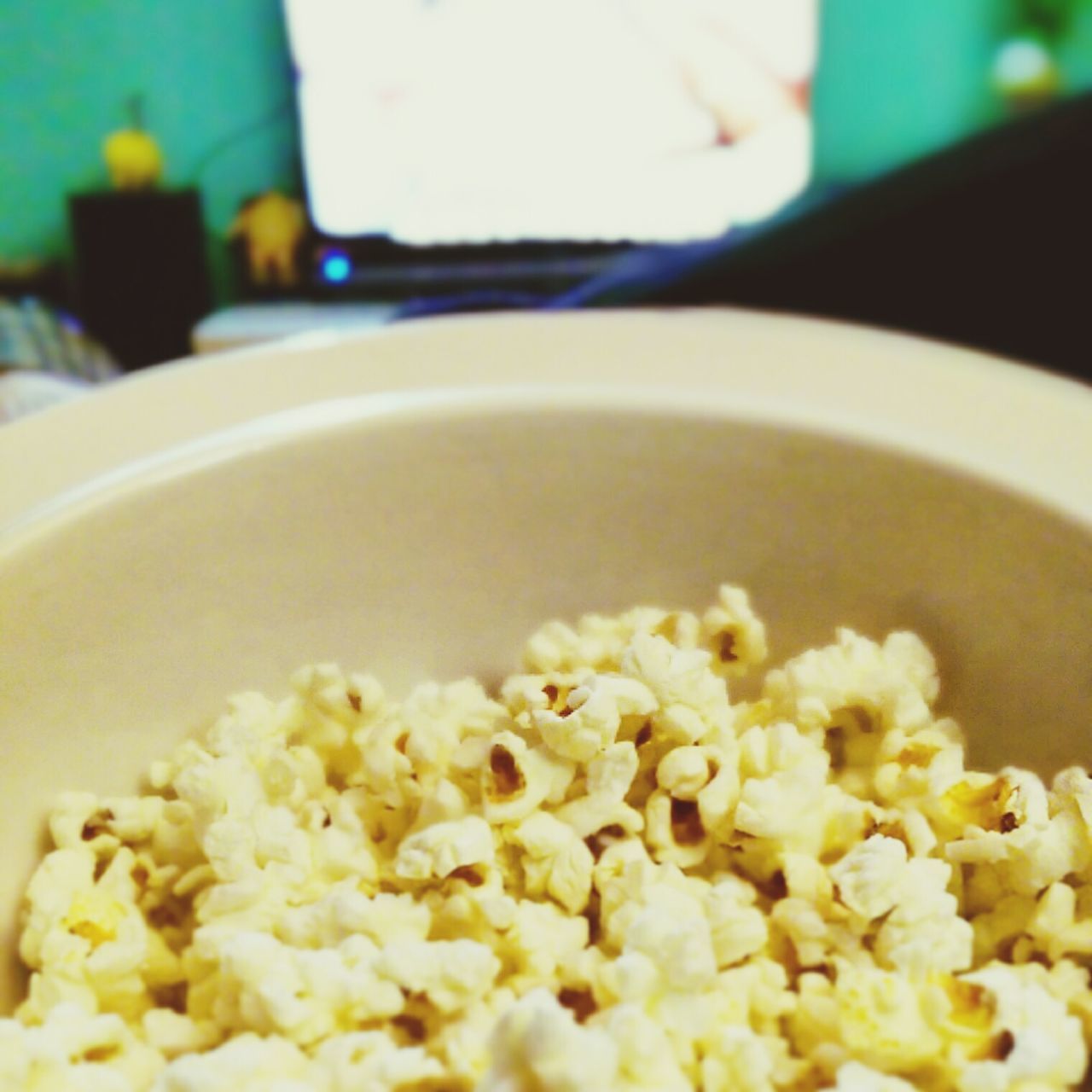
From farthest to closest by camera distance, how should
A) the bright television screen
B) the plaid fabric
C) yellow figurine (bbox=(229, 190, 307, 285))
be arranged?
yellow figurine (bbox=(229, 190, 307, 285)) < the bright television screen < the plaid fabric

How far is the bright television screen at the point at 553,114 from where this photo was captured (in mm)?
2549

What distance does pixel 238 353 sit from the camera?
63 cm

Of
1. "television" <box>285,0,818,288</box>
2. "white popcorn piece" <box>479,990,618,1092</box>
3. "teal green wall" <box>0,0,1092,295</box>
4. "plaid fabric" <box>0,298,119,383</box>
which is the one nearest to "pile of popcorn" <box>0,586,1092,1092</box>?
"white popcorn piece" <box>479,990,618,1092</box>

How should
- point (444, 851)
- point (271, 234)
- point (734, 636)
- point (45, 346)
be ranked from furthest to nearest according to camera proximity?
point (271, 234) → point (45, 346) → point (734, 636) → point (444, 851)

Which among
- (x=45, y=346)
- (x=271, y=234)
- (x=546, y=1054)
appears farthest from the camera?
(x=271, y=234)

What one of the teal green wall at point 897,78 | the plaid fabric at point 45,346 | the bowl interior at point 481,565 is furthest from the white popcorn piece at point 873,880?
the teal green wall at point 897,78

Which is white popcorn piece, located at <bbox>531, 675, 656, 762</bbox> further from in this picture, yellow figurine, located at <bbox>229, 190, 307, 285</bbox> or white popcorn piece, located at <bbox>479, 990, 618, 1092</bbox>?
yellow figurine, located at <bbox>229, 190, 307, 285</bbox>

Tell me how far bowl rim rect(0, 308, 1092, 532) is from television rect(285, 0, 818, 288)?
6.95 feet

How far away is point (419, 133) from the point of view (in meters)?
2.67

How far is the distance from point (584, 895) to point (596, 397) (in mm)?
243

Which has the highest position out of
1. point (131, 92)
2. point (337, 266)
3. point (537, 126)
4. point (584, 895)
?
point (584, 895)

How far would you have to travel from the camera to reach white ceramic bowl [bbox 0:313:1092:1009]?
487 mm

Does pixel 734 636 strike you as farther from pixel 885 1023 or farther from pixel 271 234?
pixel 271 234

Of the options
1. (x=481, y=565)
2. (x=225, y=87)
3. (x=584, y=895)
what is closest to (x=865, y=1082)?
(x=584, y=895)
